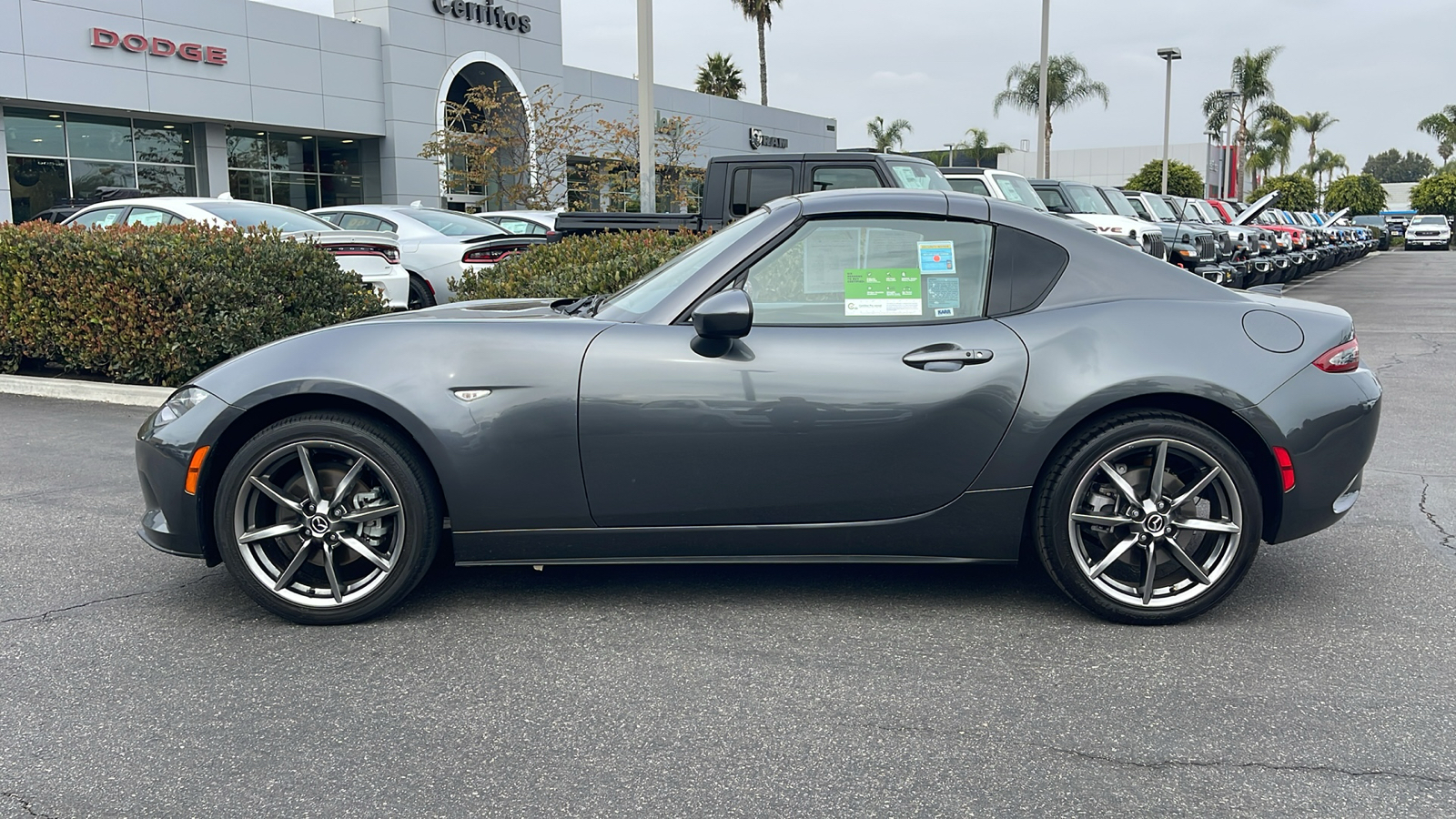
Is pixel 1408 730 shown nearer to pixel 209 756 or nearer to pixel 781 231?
pixel 781 231

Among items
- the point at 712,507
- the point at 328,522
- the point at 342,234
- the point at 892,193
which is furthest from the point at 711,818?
the point at 342,234

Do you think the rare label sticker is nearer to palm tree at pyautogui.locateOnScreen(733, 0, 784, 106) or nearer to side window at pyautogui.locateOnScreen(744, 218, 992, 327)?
side window at pyautogui.locateOnScreen(744, 218, 992, 327)

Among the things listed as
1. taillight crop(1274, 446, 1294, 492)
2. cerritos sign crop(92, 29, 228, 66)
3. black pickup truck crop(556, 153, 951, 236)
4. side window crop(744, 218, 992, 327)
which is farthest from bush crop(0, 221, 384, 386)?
cerritos sign crop(92, 29, 228, 66)

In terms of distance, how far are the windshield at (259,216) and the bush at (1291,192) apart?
223 feet

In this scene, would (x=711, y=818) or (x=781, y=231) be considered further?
(x=781, y=231)

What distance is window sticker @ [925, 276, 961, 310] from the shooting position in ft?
13.3

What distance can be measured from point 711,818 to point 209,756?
136 cm

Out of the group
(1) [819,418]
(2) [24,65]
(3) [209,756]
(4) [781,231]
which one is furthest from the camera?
(2) [24,65]

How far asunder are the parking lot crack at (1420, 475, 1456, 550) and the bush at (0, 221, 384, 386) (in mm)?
7704

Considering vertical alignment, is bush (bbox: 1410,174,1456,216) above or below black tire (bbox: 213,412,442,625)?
above

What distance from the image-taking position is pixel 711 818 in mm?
2740

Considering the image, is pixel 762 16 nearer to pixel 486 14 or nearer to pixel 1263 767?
pixel 486 14

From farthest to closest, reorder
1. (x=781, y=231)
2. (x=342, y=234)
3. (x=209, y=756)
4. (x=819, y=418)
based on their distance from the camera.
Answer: (x=342, y=234), (x=781, y=231), (x=819, y=418), (x=209, y=756)

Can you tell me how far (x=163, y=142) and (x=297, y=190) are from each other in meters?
4.30
